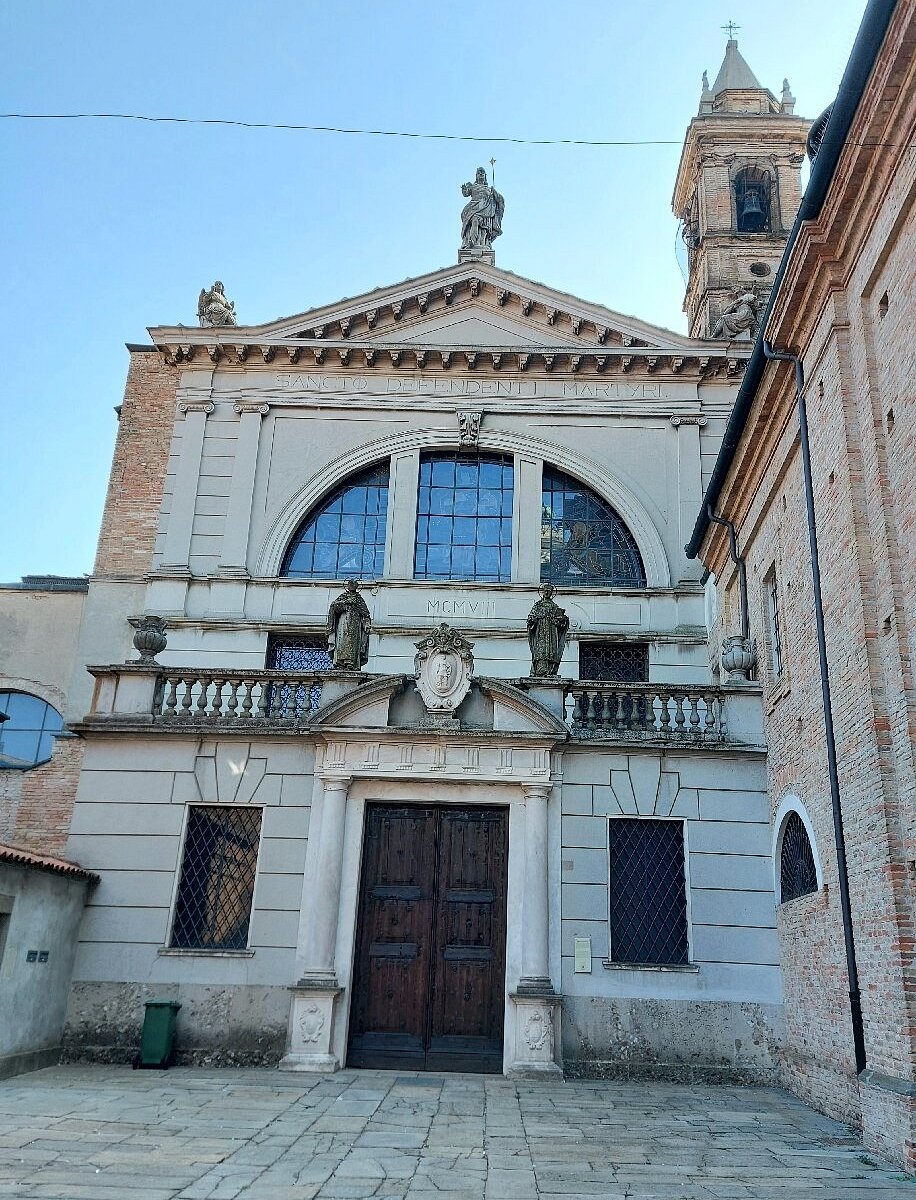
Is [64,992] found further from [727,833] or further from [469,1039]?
[727,833]

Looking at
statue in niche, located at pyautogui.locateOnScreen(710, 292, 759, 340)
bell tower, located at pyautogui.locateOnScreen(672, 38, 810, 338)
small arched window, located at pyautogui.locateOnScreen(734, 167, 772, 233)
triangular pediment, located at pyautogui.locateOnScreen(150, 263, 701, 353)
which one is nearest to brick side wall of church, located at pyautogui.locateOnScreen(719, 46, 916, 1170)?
triangular pediment, located at pyautogui.locateOnScreen(150, 263, 701, 353)

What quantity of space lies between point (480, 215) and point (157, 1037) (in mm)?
18785

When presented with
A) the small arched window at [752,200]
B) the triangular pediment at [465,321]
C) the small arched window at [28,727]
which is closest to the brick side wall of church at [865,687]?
the triangular pediment at [465,321]

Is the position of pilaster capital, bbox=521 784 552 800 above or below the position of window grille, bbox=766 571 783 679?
below

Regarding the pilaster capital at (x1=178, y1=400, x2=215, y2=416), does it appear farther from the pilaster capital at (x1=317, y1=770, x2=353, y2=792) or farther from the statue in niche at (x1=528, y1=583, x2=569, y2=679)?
the pilaster capital at (x1=317, y1=770, x2=353, y2=792)

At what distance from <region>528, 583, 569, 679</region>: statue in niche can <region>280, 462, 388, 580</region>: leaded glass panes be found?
6577mm

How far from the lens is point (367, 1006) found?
12297 mm

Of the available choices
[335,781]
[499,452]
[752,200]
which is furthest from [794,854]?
[752,200]

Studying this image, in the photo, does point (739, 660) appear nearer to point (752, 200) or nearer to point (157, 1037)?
point (157, 1037)

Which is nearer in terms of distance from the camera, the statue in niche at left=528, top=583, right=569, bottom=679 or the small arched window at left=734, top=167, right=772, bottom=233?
the statue in niche at left=528, top=583, right=569, bottom=679

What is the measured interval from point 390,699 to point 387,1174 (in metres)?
6.43

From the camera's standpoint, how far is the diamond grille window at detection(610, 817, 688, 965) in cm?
1267

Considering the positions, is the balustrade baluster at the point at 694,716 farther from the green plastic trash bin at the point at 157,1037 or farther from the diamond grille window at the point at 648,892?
the green plastic trash bin at the point at 157,1037

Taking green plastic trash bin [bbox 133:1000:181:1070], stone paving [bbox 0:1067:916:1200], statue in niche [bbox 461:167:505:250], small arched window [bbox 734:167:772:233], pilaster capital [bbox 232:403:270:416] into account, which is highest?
small arched window [bbox 734:167:772:233]
